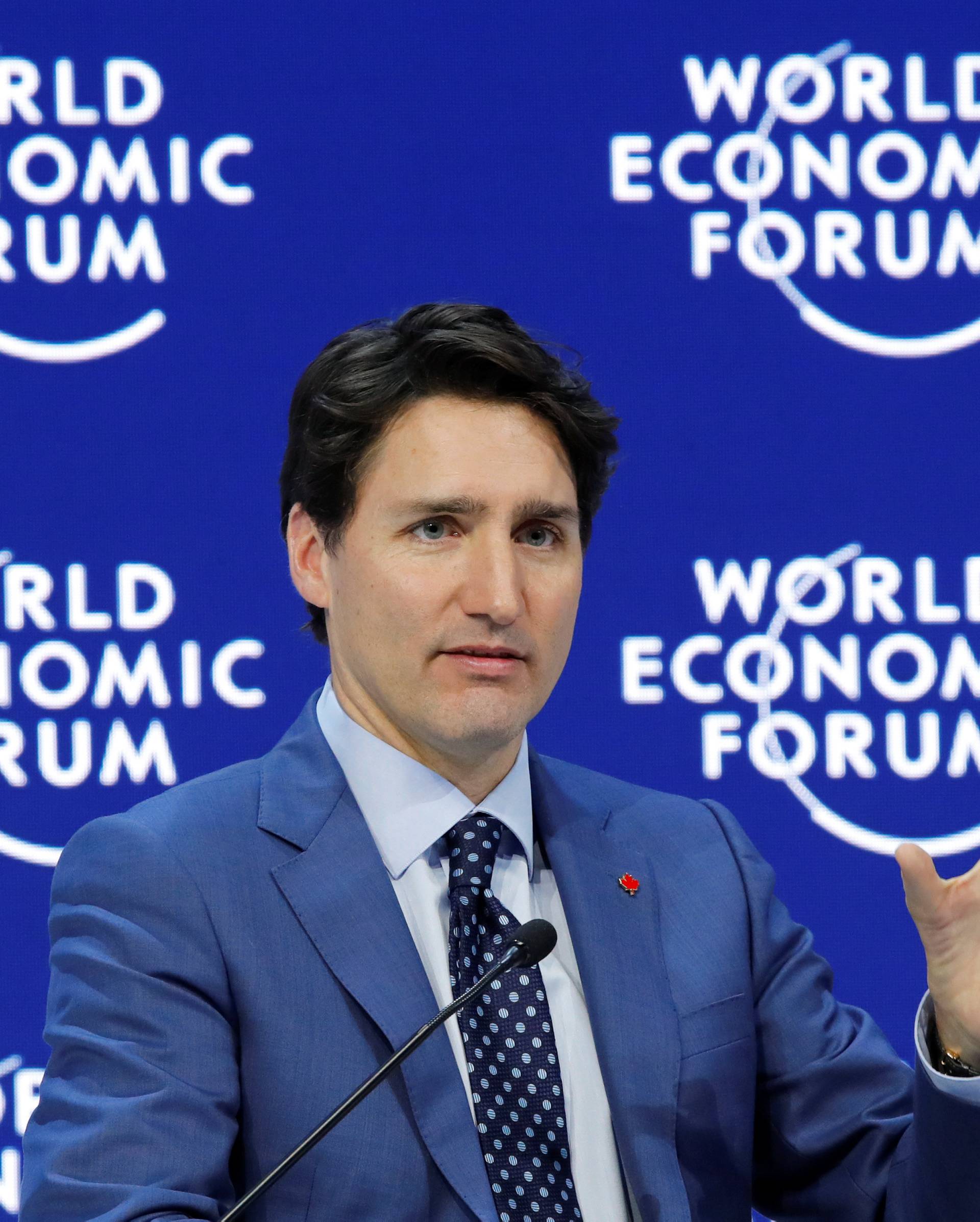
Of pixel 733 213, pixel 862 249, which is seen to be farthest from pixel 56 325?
pixel 862 249

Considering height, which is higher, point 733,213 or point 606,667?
point 733,213

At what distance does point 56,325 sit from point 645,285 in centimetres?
116

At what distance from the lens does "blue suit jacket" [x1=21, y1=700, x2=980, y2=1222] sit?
1801 mm

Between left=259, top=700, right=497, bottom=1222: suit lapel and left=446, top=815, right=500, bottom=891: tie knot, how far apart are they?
100 millimetres

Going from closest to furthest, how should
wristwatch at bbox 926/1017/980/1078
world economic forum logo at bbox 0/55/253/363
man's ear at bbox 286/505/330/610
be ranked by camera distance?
wristwatch at bbox 926/1017/980/1078 → man's ear at bbox 286/505/330/610 → world economic forum logo at bbox 0/55/253/363

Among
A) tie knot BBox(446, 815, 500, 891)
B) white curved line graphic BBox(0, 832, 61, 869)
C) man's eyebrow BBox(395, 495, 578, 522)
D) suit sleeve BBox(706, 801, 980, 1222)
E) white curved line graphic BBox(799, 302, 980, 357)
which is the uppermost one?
white curved line graphic BBox(799, 302, 980, 357)

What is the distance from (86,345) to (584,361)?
3.19ft

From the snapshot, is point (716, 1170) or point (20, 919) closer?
point (716, 1170)

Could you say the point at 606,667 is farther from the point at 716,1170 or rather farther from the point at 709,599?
the point at 716,1170

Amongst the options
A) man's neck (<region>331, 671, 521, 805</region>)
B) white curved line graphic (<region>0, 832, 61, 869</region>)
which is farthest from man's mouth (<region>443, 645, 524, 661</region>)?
white curved line graphic (<region>0, 832, 61, 869</region>)

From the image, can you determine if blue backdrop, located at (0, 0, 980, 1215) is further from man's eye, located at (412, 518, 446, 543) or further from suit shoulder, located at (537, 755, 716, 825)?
man's eye, located at (412, 518, 446, 543)

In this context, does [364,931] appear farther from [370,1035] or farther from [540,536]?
[540,536]

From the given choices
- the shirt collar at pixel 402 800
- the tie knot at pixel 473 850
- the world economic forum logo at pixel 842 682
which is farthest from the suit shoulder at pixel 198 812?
the world economic forum logo at pixel 842 682

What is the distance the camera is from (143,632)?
300 centimetres
